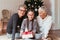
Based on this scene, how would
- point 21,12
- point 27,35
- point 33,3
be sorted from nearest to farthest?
point 27,35 → point 21,12 → point 33,3

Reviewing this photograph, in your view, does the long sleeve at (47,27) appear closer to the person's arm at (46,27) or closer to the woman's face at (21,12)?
the person's arm at (46,27)

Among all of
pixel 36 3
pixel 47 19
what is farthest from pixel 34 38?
pixel 36 3

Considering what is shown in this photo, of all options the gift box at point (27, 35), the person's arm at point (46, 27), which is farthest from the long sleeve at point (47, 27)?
the gift box at point (27, 35)

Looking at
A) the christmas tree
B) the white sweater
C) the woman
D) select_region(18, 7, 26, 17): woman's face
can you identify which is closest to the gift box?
the woman

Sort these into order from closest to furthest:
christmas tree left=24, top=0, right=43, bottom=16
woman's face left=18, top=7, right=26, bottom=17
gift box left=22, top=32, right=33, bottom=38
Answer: gift box left=22, top=32, right=33, bottom=38
woman's face left=18, top=7, right=26, bottom=17
christmas tree left=24, top=0, right=43, bottom=16

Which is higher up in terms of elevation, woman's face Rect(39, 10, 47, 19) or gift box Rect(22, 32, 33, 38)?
woman's face Rect(39, 10, 47, 19)

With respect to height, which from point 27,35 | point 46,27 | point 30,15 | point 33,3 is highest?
point 33,3

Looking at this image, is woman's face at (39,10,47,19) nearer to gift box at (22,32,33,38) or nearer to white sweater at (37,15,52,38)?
white sweater at (37,15,52,38)

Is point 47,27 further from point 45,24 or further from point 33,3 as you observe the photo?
point 33,3

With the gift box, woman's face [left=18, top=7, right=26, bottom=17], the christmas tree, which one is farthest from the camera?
the christmas tree

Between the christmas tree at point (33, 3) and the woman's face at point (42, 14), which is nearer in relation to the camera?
the woman's face at point (42, 14)

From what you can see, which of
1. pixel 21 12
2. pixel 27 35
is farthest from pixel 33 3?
pixel 27 35

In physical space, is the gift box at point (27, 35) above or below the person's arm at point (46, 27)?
below

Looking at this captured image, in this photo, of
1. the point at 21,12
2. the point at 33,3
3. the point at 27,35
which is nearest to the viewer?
the point at 27,35
